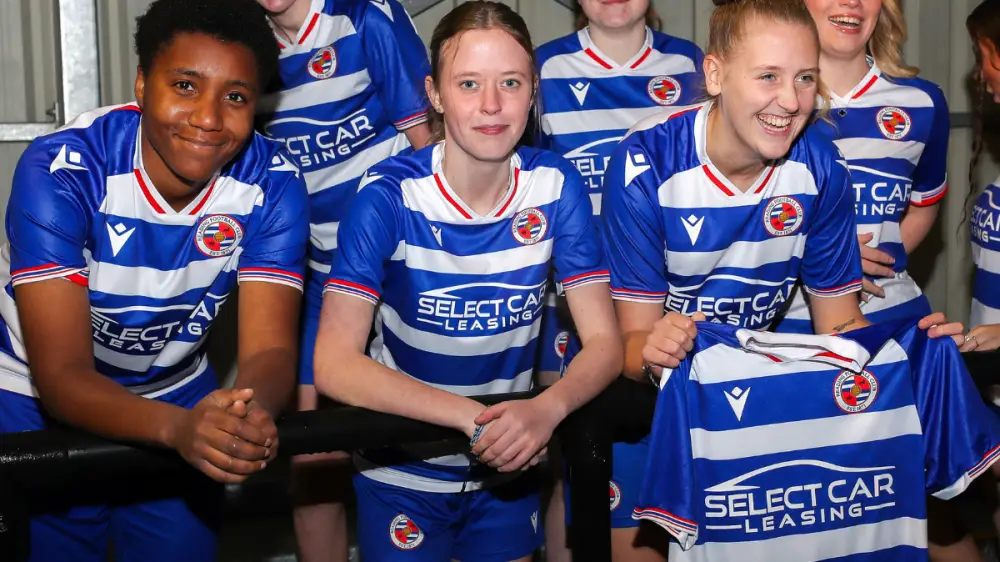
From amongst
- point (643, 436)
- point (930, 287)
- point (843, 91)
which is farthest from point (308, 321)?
point (930, 287)

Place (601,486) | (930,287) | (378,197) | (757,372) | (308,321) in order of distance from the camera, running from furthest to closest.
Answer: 1. (930,287)
2. (308,321)
3. (378,197)
4. (757,372)
5. (601,486)

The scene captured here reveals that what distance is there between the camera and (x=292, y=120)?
2.98 meters

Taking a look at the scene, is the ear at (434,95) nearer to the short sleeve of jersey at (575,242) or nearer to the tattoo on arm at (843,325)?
the short sleeve of jersey at (575,242)

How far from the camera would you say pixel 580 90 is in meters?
3.16

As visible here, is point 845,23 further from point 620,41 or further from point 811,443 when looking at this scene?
point 811,443

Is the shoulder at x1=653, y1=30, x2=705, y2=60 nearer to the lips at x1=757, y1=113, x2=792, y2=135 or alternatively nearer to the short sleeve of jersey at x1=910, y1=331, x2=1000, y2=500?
the lips at x1=757, y1=113, x2=792, y2=135

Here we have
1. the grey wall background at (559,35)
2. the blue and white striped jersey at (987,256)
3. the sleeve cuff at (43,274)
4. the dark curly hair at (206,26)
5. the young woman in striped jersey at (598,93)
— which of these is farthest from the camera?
the grey wall background at (559,35)

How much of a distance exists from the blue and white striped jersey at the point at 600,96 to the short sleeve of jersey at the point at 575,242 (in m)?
0.72

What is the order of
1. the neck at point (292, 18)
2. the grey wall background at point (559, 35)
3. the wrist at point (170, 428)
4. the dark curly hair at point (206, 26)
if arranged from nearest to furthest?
the wrist at point (170, 428)
the dark curly hair at point (206, 26)
the neck at point (292, 18)
the grey wall background at point (559, 35)

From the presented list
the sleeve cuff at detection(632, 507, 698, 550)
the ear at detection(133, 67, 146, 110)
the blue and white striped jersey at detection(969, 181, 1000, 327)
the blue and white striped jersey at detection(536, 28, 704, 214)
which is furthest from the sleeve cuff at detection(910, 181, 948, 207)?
the ear at detection(133, 67, 146, 110)

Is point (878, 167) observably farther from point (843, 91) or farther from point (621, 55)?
point (621, 55)

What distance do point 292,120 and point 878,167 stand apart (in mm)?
1638

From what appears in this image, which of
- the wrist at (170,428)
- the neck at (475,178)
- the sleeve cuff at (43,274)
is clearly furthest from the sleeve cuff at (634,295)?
the sleeve cuff at (43,274)

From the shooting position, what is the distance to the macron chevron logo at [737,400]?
6.60ft
